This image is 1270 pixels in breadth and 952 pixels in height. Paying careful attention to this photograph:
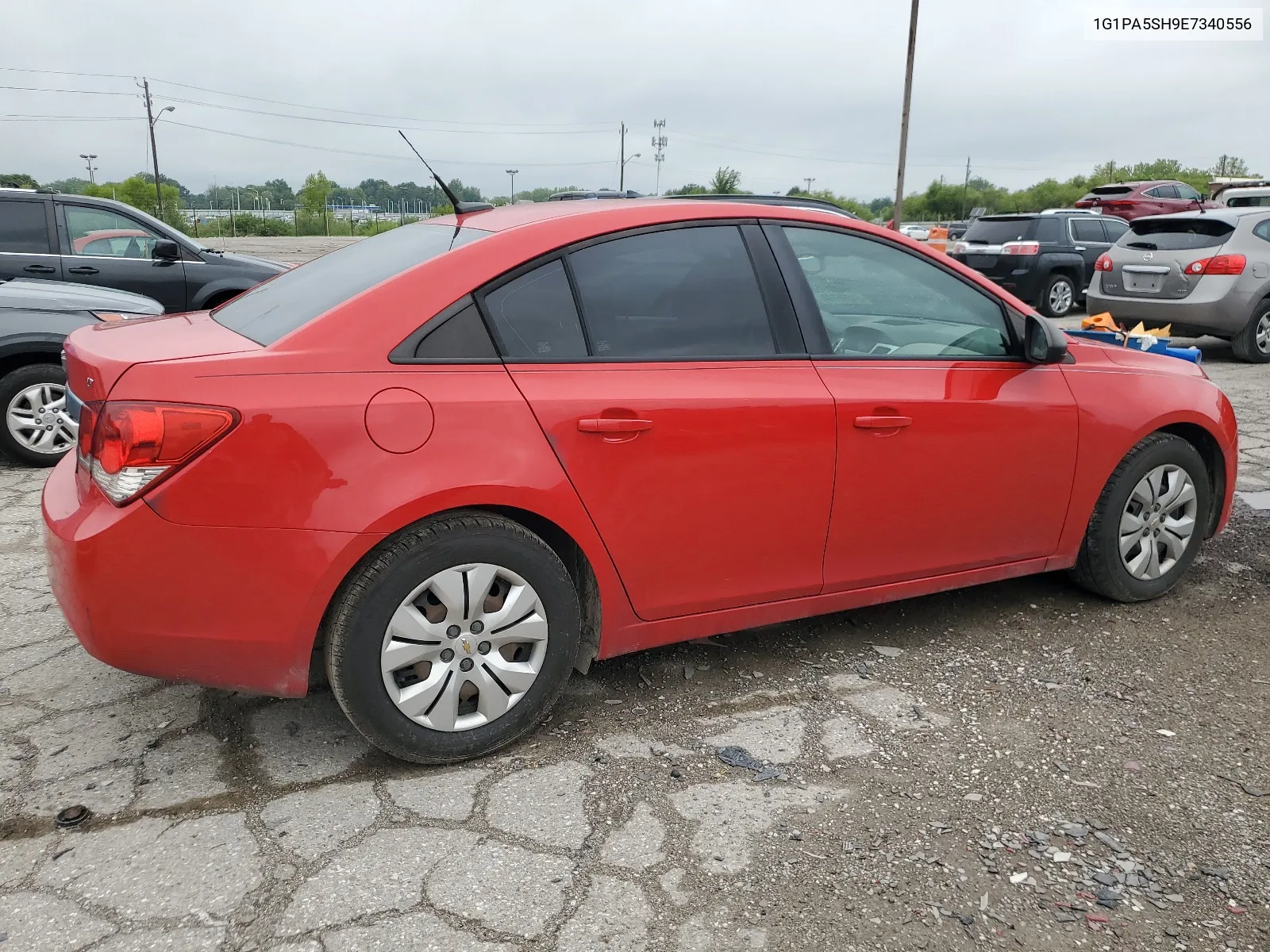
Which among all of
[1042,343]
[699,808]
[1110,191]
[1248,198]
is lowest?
[699,808]

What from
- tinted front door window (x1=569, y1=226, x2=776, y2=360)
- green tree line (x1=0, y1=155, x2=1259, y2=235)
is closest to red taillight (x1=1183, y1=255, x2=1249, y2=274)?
tinted front door window (x1=569, y1=226, x2=776, y2=360)

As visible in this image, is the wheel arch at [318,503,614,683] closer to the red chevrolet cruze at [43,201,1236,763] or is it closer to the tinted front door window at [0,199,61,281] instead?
the red chevrolet cruze at [43,201,1236,763]

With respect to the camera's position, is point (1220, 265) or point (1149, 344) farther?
point (1220, 265)

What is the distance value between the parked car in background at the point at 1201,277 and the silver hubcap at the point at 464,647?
30.8 ft

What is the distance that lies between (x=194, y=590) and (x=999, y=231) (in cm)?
1360

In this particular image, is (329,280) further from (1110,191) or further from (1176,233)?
(1110,191)

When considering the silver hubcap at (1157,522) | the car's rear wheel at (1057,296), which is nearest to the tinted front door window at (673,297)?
the silver hubcap at (1157,522)

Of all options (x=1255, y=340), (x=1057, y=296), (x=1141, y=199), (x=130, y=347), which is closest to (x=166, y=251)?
(x=130, y=347)

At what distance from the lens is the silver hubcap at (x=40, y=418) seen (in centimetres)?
552

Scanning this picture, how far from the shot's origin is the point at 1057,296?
13.8m

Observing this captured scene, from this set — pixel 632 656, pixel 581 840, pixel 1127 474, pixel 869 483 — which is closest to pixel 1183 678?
pixel 1127 474

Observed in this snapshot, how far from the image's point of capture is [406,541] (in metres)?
2.43

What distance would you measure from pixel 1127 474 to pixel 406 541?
106 inches

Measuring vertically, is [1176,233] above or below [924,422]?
above
